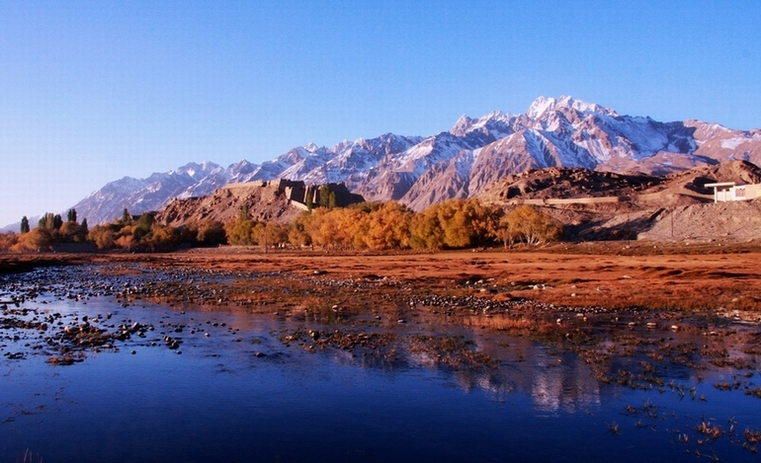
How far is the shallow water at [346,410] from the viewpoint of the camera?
1140cm

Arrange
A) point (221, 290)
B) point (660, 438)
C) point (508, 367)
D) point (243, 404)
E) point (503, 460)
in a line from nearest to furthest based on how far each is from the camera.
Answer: point (503, 460), point (660, 438), point (243, 404), point (508, 367), point (221, 290)

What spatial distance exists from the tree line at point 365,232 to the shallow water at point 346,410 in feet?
257

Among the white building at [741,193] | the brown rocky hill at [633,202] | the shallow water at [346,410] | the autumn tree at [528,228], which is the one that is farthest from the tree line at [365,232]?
the shallow water at [346,410]

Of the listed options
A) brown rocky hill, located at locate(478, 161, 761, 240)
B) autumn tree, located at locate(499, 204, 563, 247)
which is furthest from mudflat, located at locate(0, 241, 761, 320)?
autumn tree, located at locate(499, 204, 563, 247)

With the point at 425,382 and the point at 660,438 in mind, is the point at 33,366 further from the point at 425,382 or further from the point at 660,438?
the point at 660,438

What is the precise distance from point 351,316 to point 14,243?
162858 millimetres

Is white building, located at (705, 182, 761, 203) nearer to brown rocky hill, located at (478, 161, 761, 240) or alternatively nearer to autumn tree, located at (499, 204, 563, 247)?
brown rocky hill, located at (478, 161, 761, 240)

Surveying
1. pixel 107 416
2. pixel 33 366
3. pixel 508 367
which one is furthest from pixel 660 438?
pixel 33 366

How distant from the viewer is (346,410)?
45.3ft

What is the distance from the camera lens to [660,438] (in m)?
11.7

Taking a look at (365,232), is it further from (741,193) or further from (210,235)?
(741,193)

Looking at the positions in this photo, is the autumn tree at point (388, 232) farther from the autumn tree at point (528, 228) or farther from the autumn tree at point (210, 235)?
the autumn tree at point (210, 235)

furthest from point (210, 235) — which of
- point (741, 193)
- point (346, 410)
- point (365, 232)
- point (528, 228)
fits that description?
point (346, 410)

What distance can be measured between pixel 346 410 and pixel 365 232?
94.0m
